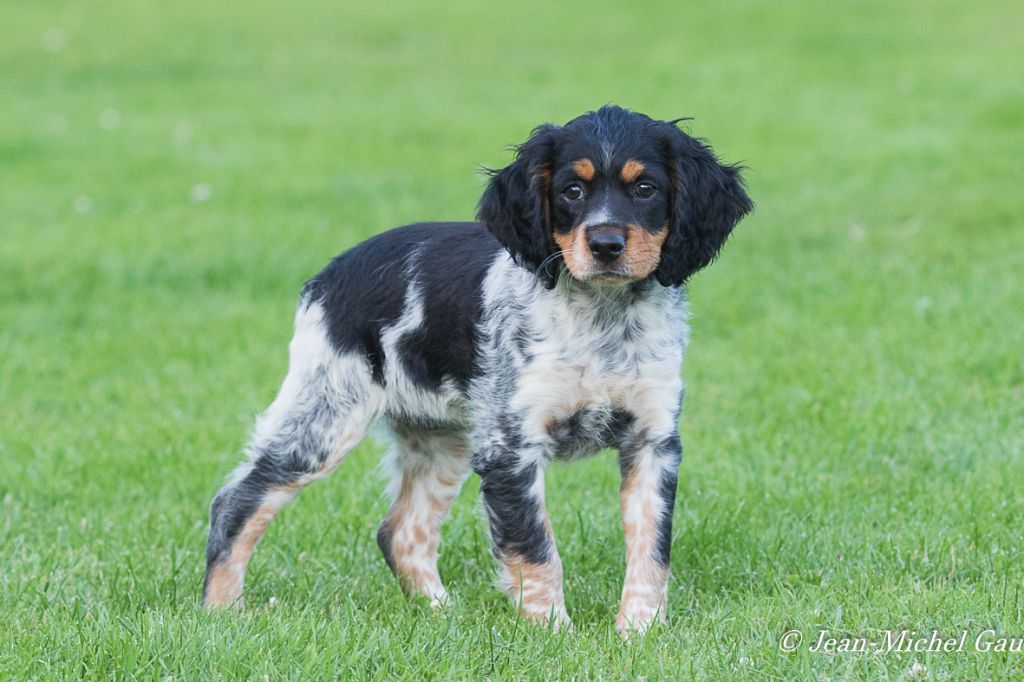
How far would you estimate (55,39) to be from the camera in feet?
67.6

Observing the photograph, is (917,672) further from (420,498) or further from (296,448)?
(296,448)

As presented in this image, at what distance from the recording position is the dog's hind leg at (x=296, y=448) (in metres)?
5.08

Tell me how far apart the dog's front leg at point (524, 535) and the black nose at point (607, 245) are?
0.73 meters

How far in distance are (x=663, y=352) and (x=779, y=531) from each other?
1.12 metres

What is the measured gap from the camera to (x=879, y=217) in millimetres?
11172

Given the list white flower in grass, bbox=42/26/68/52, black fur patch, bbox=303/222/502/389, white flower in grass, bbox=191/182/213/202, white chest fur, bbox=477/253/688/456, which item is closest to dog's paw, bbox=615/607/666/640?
white chest fur, bbox=477/253/688/456

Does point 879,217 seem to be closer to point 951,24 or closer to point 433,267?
point 433,267

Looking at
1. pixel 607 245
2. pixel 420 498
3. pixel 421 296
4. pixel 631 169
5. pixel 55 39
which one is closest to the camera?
pixel 607 245

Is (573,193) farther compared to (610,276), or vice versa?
(573,193)

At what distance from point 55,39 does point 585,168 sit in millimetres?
17873

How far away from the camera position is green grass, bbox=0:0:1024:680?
14.3 ft

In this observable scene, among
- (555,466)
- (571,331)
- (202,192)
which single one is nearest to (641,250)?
(571,331)

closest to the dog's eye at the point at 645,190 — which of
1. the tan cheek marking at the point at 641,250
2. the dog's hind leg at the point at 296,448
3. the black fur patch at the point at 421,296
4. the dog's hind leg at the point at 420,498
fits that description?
the tan cheek marking at the point at 641,250

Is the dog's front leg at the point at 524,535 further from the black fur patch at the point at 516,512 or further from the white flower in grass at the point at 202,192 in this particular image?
the white flower in grass at the point at 202,192
